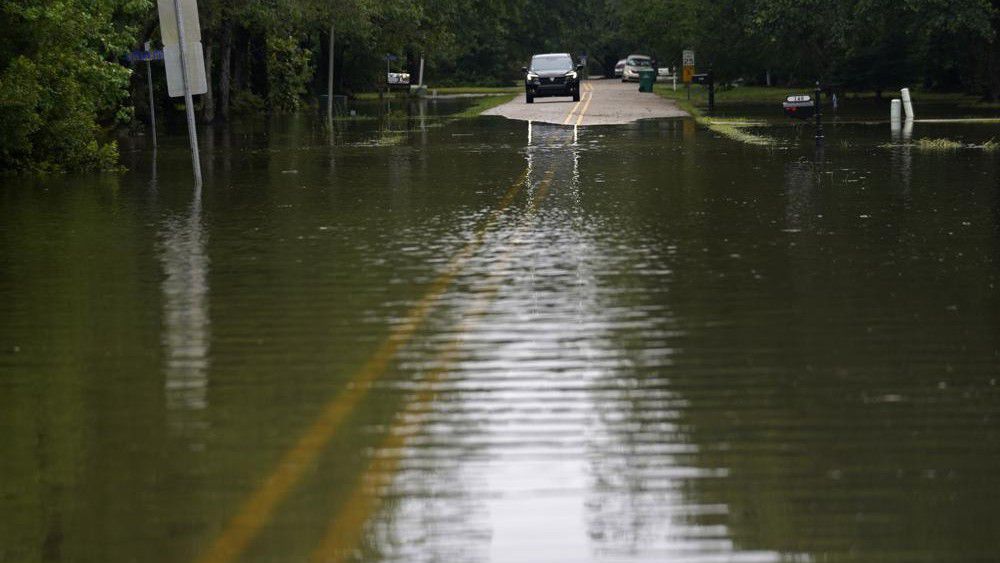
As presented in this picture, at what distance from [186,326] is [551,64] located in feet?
170

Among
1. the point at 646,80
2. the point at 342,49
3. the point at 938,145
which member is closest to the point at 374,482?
the point at 938,145

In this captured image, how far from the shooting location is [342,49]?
73688 mm

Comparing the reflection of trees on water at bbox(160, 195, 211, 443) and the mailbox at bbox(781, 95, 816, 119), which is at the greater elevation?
the mailbox at bbox(781, 95, 816, 119)

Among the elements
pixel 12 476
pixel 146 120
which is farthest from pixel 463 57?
pixel 12 476

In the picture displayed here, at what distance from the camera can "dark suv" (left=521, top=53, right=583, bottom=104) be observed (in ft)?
201

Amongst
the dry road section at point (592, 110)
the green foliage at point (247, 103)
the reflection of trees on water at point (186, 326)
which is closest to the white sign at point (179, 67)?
the reflection of trees on water at point (186, 326)

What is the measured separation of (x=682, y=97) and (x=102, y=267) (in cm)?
5496

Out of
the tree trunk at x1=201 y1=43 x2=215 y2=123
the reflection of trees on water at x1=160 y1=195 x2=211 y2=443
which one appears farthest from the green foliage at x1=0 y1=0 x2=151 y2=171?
the tree trunk at x1=201 y1=43 x2=215 y2=123

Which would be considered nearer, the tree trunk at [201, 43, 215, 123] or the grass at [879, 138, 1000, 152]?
the grass at [879, 138, 1000, 152]

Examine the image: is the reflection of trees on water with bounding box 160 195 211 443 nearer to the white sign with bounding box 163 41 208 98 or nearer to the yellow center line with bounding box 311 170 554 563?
the yellow center line with bounding box 311 170 554 563

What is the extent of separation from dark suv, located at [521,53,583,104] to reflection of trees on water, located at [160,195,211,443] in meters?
44.7

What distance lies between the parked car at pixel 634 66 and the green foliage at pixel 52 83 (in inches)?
2832

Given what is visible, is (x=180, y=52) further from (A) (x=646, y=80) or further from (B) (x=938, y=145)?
(A) (x=646, y=80)

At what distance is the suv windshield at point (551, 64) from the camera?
2438 inches
